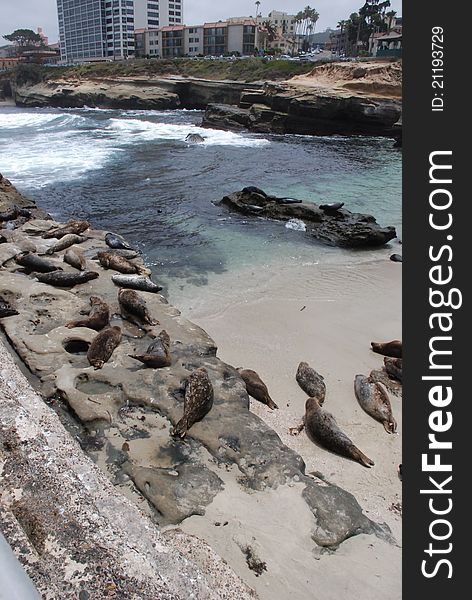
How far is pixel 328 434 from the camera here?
223 inches

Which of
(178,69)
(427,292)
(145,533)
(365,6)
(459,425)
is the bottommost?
(145,533)

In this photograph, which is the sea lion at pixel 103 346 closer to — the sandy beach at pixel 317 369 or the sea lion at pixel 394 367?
the sandy beach at pixel 317 369

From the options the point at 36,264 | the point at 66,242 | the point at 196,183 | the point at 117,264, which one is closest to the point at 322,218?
the point at 117,264

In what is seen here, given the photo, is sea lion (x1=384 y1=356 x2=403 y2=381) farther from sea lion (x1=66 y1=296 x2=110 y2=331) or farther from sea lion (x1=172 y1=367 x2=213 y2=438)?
sea lion (x1=66 y1=296 x2=110 y2=331)

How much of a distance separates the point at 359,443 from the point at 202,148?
93.6ft

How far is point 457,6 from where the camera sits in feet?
12.3

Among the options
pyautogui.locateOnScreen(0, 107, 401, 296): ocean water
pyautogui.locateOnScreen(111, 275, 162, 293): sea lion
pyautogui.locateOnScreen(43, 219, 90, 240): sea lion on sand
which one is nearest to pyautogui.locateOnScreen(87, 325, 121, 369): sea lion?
pyautogui.locateOnScreen(111, 275, 162, 293): sea lion

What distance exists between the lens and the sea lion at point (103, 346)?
6156 mm

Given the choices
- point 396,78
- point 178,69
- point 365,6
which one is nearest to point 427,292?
point 396,78

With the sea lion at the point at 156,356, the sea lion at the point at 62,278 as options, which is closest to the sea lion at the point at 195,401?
the sea lion at the point at 156,356

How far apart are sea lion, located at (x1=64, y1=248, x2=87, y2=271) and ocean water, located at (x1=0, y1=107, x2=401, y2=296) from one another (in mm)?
1964

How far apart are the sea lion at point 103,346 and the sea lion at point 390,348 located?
14.3 ft

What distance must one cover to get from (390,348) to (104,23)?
138773 millimetres

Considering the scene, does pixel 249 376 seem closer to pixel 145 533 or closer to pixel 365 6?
pixel 145 533
